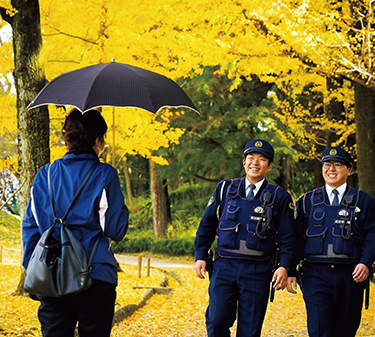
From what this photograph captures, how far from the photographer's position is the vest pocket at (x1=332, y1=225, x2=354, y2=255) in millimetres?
4297

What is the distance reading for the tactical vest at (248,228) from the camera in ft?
13.3

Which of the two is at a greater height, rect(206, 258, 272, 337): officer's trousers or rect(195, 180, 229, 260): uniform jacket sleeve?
rect(195, 180, 229, 260): uniform jacket sleeve

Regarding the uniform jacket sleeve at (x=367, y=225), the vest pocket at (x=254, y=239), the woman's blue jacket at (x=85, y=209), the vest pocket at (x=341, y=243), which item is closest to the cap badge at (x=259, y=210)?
the vest pocket at (x=254, y=239)

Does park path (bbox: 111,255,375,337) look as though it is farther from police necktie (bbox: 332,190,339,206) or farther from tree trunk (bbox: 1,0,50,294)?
police necktie (bbox: 332,190,339,206)

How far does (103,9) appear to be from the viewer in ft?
31.8

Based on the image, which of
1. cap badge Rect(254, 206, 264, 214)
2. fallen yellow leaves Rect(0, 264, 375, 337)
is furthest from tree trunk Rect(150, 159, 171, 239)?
cap badge Rect(254, 206, 264, 214)

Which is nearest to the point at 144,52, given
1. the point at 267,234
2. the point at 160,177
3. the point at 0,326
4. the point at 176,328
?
the point at 176,328

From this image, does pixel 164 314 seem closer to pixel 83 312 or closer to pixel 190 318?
pixel 190 318

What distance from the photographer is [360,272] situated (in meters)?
4.21

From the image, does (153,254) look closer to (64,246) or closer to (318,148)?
(318,148)

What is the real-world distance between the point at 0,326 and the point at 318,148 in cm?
1324

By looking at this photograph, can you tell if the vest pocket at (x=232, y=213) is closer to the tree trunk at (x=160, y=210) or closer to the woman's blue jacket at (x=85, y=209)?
the woman's blue jacket at (x=85, y=209)

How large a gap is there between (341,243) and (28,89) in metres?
4.92

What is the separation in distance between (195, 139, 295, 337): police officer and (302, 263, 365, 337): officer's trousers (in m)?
0.39
